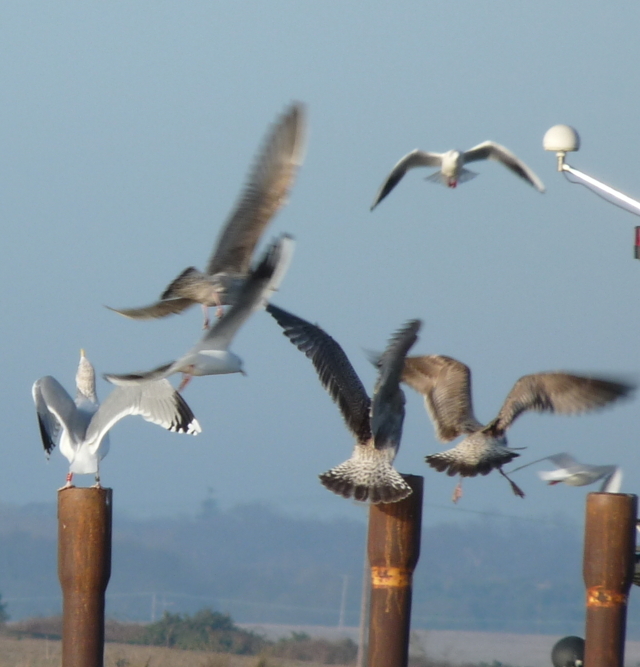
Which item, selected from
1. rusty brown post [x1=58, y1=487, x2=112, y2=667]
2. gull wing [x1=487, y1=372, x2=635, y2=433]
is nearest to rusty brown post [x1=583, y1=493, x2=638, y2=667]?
gull wing [x1=487, y1=372, x2=635, y2=433]

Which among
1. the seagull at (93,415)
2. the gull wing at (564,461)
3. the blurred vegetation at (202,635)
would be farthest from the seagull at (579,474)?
the blurred vegetation at (202,635)

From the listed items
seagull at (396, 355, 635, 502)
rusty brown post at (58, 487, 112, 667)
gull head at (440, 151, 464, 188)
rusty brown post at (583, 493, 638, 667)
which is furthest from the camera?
gull head at (440, 151, 464, 188)

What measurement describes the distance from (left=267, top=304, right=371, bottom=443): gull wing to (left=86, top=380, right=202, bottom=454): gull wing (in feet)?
2.36

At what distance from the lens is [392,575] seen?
25.0 ft

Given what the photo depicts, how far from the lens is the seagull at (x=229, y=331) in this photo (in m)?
7.77

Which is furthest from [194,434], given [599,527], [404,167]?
[404,167]

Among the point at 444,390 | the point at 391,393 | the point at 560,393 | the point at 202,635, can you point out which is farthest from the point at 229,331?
the point at 202,635

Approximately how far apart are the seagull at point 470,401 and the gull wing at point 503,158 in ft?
10.6

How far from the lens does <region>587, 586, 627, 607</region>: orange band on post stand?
765 cm

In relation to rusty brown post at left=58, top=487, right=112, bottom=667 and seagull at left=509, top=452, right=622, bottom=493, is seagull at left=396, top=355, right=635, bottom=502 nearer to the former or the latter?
seagull at left=509, top=452, right=622, bottom=493

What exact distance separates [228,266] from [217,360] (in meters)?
2.47

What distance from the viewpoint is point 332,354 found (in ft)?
28.4

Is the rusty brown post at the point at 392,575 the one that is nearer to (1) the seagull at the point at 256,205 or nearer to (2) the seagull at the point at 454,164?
(1) the seagull at the point at 256,205

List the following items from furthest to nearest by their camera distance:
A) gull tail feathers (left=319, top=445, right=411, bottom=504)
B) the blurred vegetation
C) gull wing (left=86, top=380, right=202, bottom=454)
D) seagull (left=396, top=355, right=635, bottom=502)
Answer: the blurred vegetation
seagull (left=396, top=355, right=635, bottom=502)
gull wing (left=86, top=380, right=202, bottom=454)
gull tail feathers (left=319, top=445, right=411, bottom=504)
